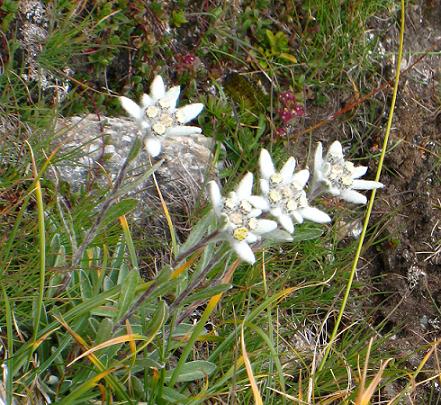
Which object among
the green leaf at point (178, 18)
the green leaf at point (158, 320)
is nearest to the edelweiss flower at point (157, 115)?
the green leaf at point (158, 320)

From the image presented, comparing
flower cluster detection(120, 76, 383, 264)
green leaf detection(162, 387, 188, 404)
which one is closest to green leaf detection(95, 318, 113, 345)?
green leaf detection(162, 387, 188, 404)

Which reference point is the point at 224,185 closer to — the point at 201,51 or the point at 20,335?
the point at 201,51

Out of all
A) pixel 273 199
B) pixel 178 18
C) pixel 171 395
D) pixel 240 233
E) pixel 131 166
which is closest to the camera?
pixel 240 233

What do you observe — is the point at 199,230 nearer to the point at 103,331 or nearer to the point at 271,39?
the point at 103,331

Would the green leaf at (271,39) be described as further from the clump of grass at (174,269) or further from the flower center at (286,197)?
the flower center at (286,197)

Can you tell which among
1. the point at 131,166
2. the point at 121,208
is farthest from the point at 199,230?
the point at 131,166
